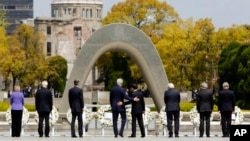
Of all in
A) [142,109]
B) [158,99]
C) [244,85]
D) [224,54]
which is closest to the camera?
[142,109]

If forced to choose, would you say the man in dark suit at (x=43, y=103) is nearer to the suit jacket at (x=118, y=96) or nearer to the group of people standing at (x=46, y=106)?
the group of people standing at (x=46, y=106)

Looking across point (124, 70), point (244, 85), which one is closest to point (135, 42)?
point (244, 85)

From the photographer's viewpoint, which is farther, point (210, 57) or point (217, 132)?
point (210, 57)

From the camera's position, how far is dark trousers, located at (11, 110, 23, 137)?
3412 centimetres

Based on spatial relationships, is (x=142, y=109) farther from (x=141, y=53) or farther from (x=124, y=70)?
(x=124, y=70)

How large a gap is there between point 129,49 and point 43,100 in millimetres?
11151

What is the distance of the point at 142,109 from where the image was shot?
3428cm

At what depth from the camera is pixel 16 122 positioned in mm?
34156

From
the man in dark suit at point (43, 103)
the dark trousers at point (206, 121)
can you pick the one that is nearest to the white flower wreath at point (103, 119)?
the man in dark suit at point (43, 103)

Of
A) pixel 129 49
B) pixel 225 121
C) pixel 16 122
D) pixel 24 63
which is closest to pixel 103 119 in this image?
pixel 16 122

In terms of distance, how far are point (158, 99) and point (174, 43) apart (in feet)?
145

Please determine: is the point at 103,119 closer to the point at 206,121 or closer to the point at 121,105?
the point at 121,105

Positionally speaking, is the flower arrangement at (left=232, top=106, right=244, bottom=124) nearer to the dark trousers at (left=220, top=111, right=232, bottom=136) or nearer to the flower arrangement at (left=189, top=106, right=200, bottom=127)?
the flower arrangement at (left=189, top=106, right=200, bottom=127)

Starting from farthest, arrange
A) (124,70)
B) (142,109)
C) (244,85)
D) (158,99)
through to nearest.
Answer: (124,70) → (244,85) → (158,99) → (142,109)
